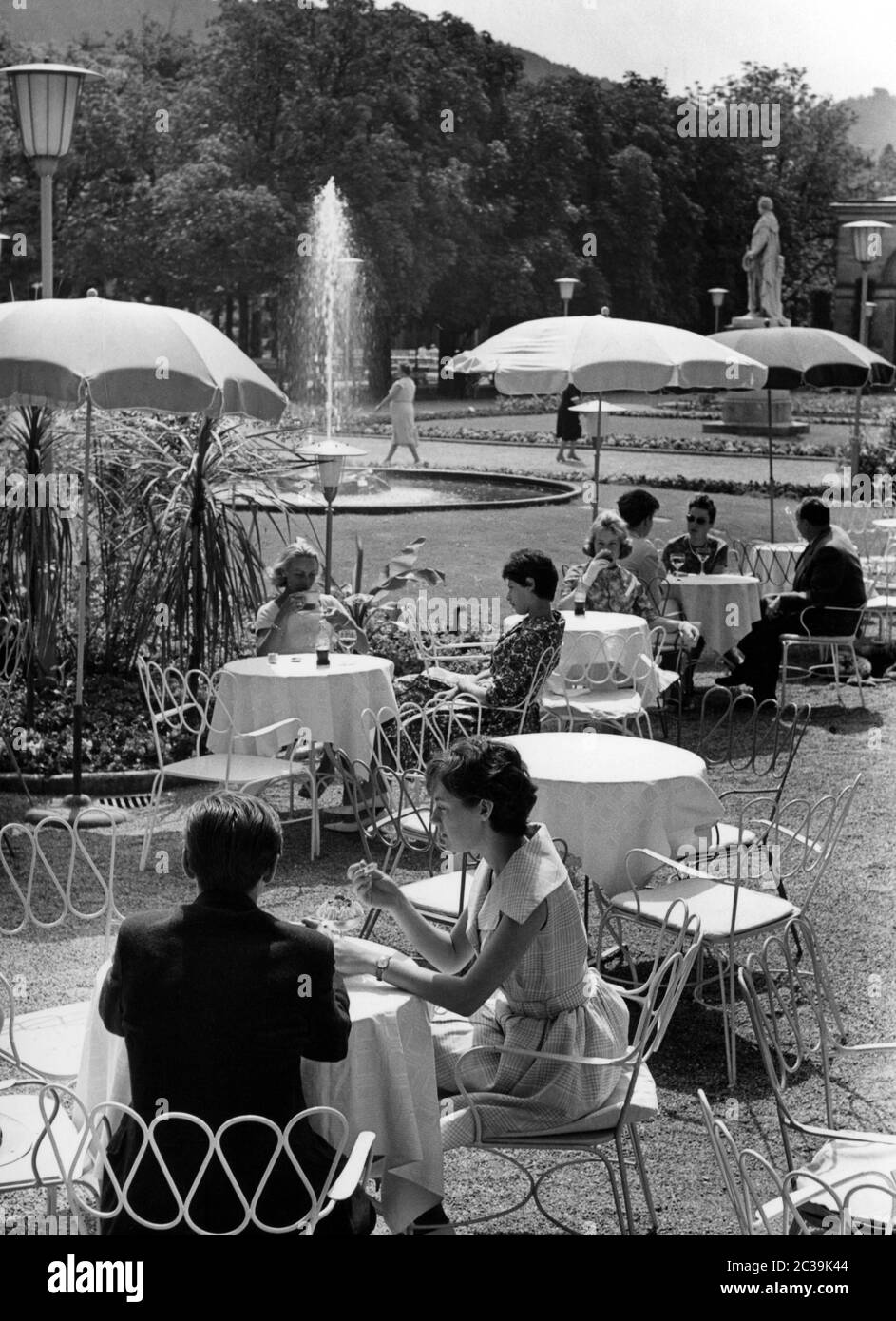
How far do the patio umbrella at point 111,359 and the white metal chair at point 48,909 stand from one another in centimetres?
138

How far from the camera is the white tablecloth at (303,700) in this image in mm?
7078

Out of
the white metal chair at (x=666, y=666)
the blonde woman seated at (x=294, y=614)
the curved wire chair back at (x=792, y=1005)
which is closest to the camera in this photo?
the curved wire chair back at (x=792, y=1005)

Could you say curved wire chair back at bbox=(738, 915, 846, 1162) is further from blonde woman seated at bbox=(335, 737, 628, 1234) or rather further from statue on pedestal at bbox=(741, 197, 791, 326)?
statue on pedestal at bbox=(741, 197, 791, 326)

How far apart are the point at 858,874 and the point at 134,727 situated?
3.66 meters

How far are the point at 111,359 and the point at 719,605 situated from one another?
14.8 ft

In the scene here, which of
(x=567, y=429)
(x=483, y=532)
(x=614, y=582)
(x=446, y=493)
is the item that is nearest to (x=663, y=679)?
(x=614, y=582)

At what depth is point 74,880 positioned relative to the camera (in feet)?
21.3

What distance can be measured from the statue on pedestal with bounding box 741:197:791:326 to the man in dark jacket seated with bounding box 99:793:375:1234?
113ft

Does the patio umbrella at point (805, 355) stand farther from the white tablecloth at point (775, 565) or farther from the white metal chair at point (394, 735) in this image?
the white metal chair at point (394, 735)

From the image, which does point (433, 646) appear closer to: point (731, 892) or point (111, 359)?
point (111, 359)

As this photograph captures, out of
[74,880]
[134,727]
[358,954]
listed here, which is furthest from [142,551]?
[358,954]

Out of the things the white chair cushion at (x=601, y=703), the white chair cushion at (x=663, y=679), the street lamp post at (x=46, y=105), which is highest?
the street lamp post at (x=46, y=105)

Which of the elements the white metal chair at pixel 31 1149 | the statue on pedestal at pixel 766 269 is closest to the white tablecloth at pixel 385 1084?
the white metal chair at pixel 31 1149
